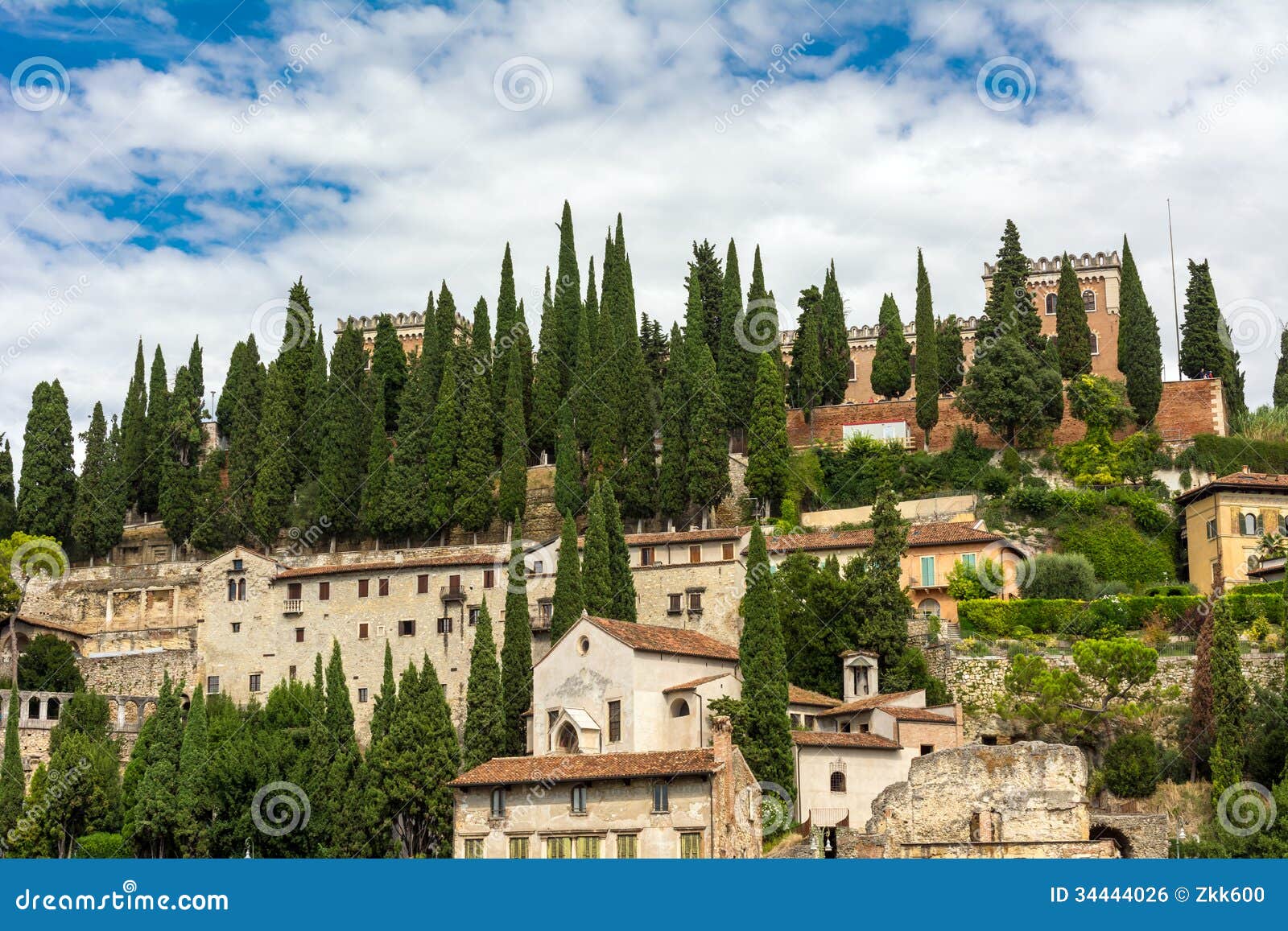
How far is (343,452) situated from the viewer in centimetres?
7269

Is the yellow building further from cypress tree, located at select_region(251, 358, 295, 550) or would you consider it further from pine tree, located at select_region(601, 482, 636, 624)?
cypress tree, located at select_region(251, 358, 295, 550)

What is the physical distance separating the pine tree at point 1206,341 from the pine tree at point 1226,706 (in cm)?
2655

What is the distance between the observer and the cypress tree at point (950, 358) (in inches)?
3130

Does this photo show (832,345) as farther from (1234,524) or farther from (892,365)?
(1234,524)

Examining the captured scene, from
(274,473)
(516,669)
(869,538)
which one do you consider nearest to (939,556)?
(869,538)

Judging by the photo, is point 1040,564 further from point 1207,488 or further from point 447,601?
point 447,601

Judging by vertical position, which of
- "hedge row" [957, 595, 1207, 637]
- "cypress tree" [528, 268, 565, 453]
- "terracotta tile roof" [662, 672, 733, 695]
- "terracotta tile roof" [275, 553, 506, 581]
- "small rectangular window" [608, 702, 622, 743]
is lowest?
"small rectangular window" [608, 702, 622, 743]

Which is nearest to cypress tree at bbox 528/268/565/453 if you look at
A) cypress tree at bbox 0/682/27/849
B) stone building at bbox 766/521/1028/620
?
stone building at bbox 766/521/1028/620

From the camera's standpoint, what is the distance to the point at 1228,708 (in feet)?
168

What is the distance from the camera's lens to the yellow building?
62.8 m

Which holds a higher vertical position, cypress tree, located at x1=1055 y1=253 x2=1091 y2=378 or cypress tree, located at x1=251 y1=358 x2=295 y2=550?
cypress tree, located at x1=1055 y1=253 x2=1091 y2=378

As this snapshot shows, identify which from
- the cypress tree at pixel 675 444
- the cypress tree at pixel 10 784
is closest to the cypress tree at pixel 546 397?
the cypress tree at pixel 675 444

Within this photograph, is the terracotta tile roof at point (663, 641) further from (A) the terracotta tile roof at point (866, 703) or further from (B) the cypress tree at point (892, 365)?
(B) the cypress tree at point (892, 365)

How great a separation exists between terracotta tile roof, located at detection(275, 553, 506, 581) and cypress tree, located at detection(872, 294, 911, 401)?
75.4 ft
